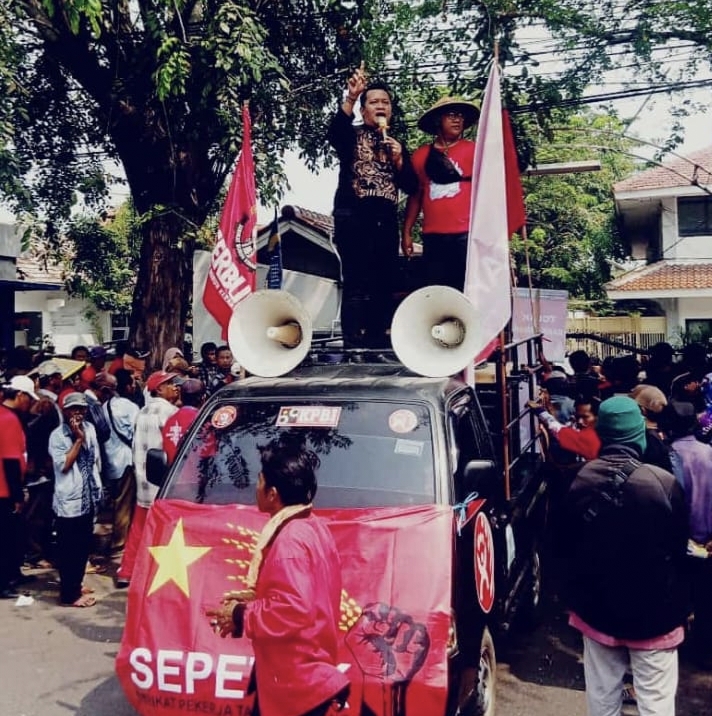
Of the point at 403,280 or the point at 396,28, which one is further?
the point at 396,28

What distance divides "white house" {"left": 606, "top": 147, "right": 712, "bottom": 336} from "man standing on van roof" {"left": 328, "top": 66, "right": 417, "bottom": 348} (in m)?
15.2

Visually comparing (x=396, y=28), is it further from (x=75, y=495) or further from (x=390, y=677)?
(x=390, y=677)

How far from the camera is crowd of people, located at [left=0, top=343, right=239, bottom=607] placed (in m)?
5.88

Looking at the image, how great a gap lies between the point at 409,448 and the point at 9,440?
11.9 feet

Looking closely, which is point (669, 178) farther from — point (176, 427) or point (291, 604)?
point (291, 604)

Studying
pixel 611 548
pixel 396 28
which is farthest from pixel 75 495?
pixel 396 28

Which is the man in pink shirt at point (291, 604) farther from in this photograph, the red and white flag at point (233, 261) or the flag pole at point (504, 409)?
the red and white flag at point (233, 261)

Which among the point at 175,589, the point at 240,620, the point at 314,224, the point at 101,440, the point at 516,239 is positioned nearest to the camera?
the point at 240,620

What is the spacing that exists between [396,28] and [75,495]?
6362 millimetres

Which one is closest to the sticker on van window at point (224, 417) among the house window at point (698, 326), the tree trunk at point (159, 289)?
the tree trunk at point (159, 289)

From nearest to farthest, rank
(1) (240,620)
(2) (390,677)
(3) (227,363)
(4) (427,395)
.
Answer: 1. (1) (240,620)
2. (2) (390,677)
3. (4) (427,395)
4. (3) (227,363)

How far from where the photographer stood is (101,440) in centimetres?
680

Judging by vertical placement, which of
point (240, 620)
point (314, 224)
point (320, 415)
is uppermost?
point (314, 224)

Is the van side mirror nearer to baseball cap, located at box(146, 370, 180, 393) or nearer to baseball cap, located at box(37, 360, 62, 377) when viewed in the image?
baseball cap, located at box(146, 370, 180, 393)
